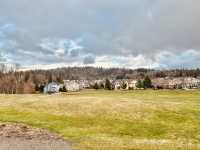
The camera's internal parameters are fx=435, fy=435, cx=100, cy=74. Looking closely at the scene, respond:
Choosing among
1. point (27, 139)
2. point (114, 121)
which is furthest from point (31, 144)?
point (114, 121)

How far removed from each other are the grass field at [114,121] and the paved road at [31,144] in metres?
1.10

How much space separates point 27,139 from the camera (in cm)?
3153

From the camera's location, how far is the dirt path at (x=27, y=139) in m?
Answer: 27.8

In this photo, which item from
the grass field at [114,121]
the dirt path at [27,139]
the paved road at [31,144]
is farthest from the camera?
the grass field at [114,121]

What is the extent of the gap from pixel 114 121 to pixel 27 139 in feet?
43.1

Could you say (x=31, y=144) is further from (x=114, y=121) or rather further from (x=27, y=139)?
(x=114, y=121)

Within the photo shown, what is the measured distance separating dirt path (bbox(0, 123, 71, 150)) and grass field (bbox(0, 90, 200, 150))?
1.23m

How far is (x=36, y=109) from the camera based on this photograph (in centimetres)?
5012

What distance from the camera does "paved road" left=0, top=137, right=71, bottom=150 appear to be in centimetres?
2742

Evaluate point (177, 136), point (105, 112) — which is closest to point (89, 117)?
point (105, 112)

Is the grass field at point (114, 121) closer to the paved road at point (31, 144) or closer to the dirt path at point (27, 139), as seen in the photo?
the paved road at point (31, 144)

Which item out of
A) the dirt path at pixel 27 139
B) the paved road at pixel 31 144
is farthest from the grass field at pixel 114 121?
the dirt path at pixel 27 139

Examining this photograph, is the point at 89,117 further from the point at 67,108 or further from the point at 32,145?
the point at 32,145

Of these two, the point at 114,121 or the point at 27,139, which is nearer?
the point at 27,139
